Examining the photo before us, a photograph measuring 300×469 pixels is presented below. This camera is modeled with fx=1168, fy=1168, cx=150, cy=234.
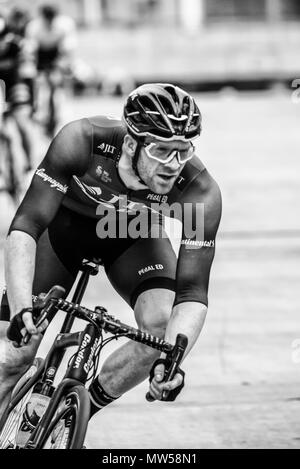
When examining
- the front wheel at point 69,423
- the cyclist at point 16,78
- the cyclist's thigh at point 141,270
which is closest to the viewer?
the front wheel at point 69,423

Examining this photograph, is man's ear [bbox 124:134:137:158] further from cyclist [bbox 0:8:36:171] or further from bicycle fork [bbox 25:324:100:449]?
cyclist [bbox 0:8:36:171]

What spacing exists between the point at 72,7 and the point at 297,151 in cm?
2533

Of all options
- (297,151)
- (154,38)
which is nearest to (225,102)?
(154,38)

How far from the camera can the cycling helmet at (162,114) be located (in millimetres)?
4598

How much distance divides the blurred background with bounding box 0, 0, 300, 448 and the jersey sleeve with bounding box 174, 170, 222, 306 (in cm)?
132

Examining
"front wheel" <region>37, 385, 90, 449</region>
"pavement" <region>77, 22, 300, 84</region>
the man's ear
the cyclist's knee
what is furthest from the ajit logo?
"pavement" <region>77, 22, 300, 84</region>

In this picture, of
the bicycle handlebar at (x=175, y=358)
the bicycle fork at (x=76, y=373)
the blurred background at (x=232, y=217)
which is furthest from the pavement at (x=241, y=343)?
the bicycle handlebar at (x=175, y=358)

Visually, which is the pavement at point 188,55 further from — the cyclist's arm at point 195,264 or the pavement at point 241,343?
the cyclist's arm at point 195,264

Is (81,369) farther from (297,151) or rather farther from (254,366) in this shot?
(297,151)

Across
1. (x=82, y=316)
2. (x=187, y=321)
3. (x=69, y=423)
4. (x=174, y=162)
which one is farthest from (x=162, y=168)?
(x=69, y=423)

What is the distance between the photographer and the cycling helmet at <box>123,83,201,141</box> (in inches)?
181

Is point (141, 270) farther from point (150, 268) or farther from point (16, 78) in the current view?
point (16, 78)

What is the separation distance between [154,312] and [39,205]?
713 millimetres

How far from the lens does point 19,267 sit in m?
4.61
